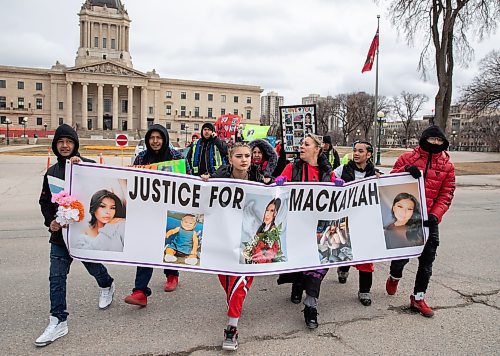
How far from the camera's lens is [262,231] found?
13.3 feet

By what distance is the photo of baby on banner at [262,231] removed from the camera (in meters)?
3.98

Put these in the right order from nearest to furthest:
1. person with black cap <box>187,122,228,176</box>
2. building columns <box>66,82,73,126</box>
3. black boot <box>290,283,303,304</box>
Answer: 1. black boot <box>290,283,303,304</box>
2. person with black cap <box>187,122,228,176</box>
3. building columns <box>66,82,73,126</box>

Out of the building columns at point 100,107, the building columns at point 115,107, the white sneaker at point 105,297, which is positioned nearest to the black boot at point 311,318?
the white sneaker at point 105,297

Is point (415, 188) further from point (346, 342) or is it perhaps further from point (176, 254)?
point (176, 254)

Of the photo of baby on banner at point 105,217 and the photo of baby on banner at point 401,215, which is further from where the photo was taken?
the photo of baby on banner at point 401,215

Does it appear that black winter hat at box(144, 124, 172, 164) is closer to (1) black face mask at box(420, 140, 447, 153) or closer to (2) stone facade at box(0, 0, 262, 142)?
(1) black face mask at box(420, 140, 447, 153)

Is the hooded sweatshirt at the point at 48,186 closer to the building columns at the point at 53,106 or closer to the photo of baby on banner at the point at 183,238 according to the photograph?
the photo of baby on banner at the point at 183,238

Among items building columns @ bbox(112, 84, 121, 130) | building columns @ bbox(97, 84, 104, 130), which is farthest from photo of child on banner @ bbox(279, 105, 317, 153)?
building columns @ bbox(112, 84, 121, 130)

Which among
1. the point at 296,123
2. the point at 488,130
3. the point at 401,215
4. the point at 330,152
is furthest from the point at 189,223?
the point at 488,130

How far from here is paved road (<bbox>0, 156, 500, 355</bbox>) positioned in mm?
3619

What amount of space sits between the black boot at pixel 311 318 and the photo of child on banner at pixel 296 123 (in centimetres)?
426

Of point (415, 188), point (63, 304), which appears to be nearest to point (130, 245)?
point (63, 304)

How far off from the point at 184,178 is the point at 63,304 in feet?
5.32

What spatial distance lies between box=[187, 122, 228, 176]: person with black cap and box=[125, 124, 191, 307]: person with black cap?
1.65 metres
